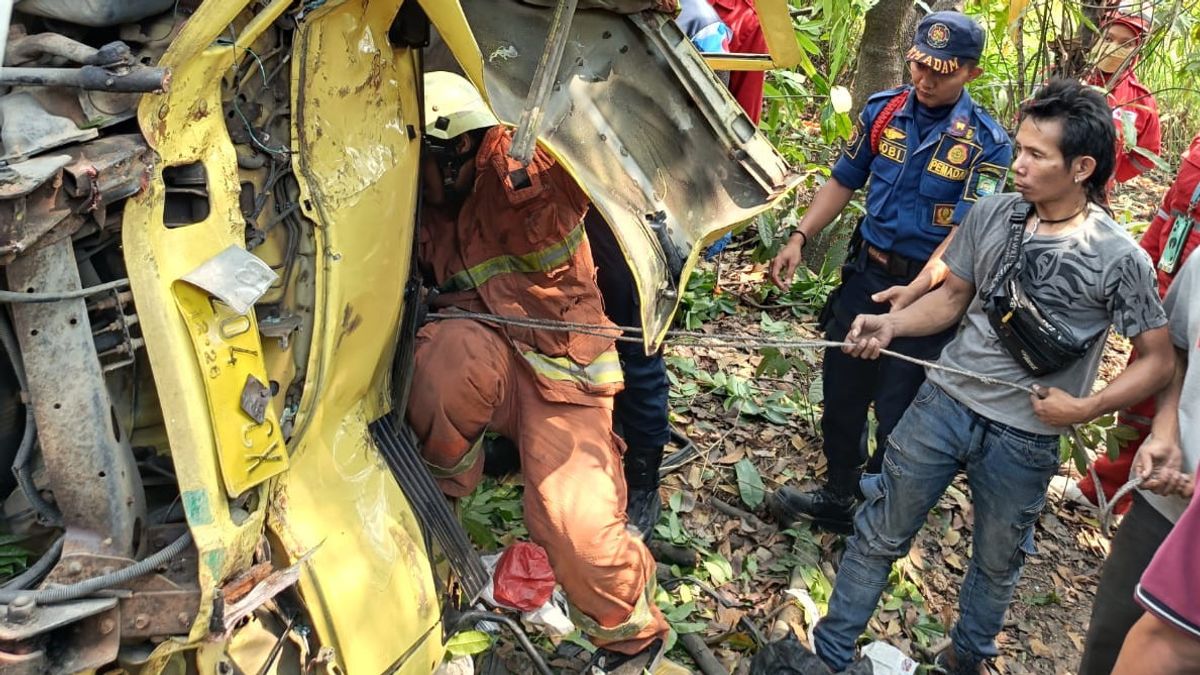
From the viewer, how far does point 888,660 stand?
12.2 feet

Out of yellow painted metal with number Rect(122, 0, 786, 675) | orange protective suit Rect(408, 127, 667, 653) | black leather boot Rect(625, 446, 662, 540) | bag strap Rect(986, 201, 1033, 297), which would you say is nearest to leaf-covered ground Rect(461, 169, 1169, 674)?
black leather boot Rect(625, 446, 662, 540)

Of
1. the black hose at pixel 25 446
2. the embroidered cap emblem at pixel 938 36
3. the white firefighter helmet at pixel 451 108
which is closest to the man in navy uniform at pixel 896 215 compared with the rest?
the embroidered cap emblem at pixel 938 36

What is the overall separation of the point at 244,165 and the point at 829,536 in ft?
10.5

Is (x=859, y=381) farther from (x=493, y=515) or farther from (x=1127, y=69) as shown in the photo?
(x=1127, y=69)

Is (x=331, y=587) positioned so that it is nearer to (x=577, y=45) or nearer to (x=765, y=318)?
(x=577, y=45)

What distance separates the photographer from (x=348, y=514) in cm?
257

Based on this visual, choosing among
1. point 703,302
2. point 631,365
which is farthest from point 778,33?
point 703,302

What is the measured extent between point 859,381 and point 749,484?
783 mm

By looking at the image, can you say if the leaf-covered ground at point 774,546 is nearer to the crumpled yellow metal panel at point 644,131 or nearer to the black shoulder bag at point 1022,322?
the black shoulder bag at point 1022,322

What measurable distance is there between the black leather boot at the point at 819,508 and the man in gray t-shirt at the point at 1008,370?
784mm

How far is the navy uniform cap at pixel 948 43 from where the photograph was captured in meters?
3.78

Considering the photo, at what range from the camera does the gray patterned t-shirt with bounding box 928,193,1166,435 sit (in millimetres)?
2939

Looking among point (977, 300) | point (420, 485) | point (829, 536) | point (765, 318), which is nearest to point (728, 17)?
point (765, 318)

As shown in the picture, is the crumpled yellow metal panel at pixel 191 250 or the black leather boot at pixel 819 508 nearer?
the crumpled yellow metal panel at pixel 191 250
